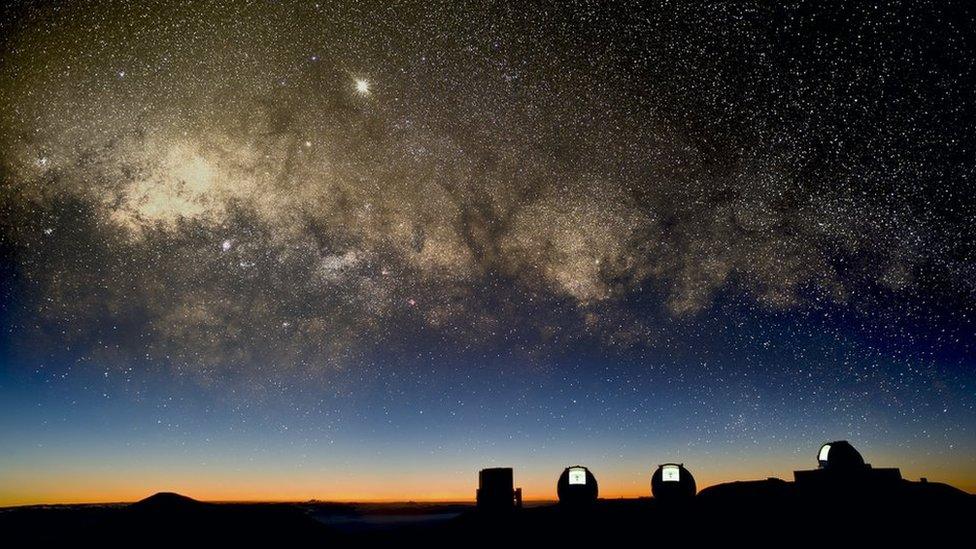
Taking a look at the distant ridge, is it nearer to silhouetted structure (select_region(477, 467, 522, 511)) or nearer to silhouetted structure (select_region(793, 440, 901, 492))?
silhouetted structure (select_region(477, 467, 522, 511))

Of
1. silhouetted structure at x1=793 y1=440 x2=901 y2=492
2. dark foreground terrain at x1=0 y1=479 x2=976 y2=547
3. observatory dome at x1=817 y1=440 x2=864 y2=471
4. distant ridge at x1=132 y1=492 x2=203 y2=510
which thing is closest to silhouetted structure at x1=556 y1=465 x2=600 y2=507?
dark foreground terrain at x1=0 y1=479 x2=976 y2=547

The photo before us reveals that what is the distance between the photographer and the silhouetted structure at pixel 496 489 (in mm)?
10156

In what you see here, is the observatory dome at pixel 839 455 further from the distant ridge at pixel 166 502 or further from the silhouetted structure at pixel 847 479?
the distant ridge at pixel 166 502

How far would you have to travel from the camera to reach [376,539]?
1184 cm

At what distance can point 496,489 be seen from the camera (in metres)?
10.2

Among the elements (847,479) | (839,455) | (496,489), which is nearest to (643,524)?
(496,489)

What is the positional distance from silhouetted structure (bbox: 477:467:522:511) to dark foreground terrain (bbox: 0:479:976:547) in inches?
9.0

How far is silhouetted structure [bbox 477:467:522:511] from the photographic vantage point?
33.3ft

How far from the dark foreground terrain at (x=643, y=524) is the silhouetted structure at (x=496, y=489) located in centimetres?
23

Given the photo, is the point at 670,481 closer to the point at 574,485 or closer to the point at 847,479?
the point at 574,485

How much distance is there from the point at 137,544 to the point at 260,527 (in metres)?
2.67

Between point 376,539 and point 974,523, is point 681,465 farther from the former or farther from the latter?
point 376,539

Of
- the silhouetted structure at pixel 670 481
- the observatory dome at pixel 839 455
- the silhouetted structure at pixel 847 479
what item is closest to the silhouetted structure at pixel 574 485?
the silhouetted structure at pixel 670 481

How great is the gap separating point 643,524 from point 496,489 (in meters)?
3.53
